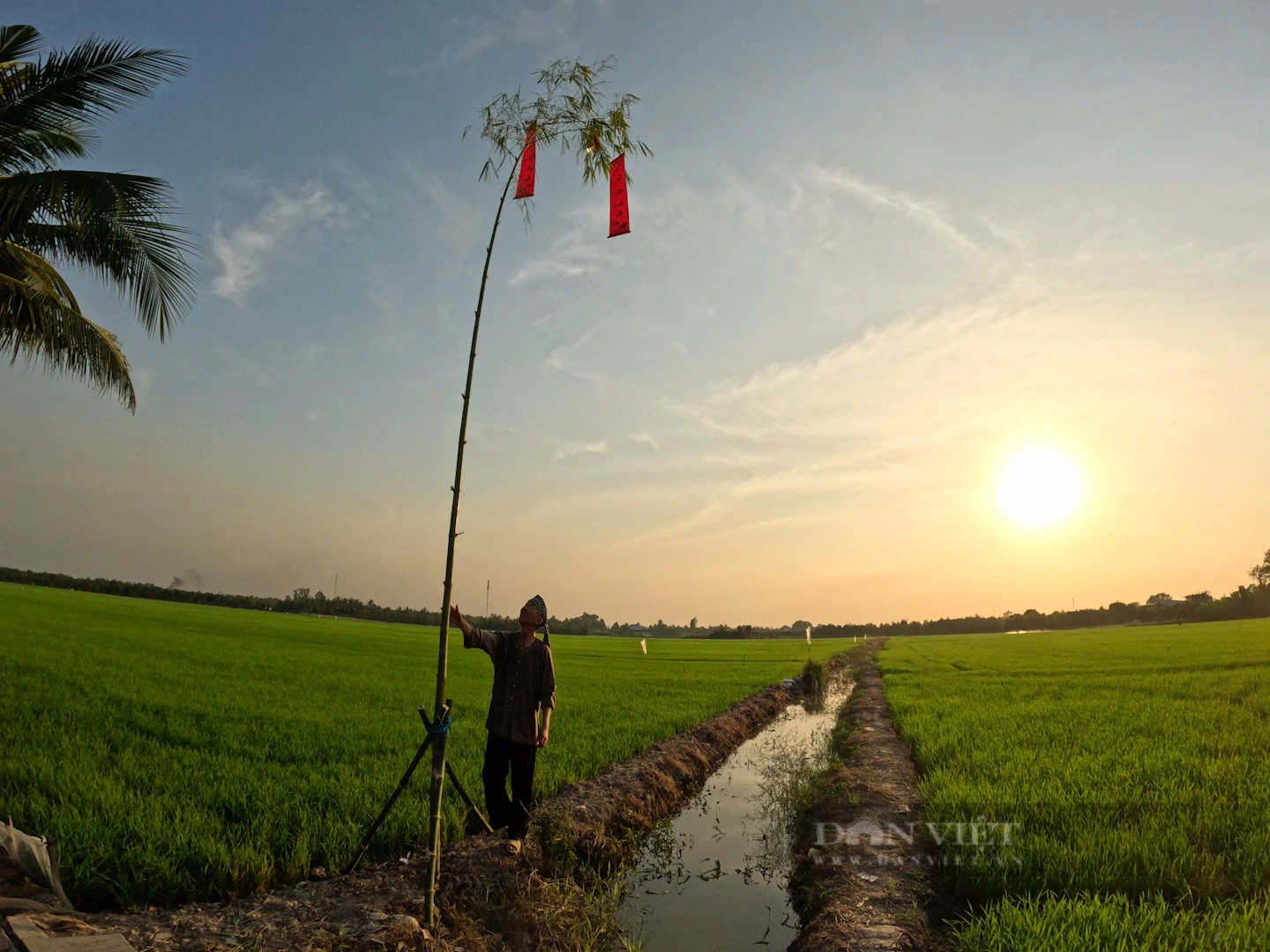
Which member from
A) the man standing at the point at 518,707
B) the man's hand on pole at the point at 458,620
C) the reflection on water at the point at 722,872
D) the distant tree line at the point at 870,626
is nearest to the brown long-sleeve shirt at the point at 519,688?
the man standing at the point at 518,707

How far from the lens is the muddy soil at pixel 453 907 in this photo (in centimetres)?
356

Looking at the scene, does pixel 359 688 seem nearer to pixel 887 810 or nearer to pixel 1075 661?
pixel 887 810

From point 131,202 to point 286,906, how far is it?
7.94 meters

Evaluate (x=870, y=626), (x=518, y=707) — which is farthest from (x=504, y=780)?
(x=870, y=626)

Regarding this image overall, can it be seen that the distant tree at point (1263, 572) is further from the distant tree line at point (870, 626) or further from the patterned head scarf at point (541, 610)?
→ the patterned head scarf at point (541, 610)

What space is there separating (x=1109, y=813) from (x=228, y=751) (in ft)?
28.8

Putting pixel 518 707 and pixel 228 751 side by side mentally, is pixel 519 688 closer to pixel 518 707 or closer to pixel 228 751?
pixel 518 707

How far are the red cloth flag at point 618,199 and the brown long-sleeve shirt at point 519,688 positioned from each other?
9.73 feet

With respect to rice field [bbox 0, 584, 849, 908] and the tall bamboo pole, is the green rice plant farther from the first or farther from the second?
rice field [bbox 0, 584, 849, 908]

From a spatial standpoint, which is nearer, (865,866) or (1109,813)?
(865,866)

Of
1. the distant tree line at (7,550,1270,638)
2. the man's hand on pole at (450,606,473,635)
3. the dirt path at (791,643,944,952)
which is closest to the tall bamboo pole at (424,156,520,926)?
the man's hand on pole at (450,606,473,635)

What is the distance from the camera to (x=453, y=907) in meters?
4.18

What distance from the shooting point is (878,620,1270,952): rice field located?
3771 millimetres

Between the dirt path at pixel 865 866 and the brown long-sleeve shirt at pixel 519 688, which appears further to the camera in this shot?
the brown long-sleeve shirt at pixel 519 688
